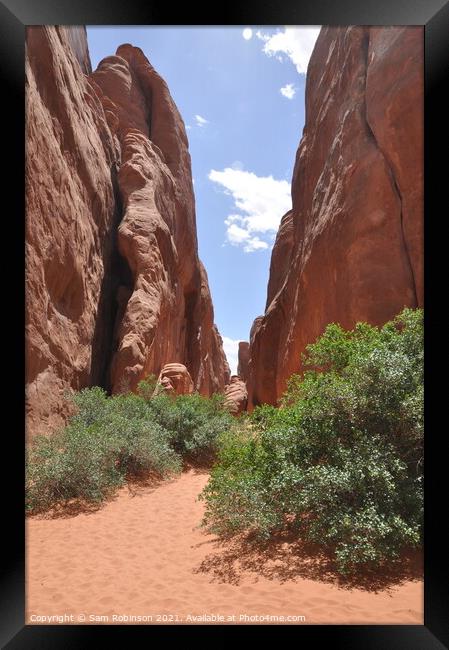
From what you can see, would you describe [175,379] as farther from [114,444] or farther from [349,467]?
[349,467]

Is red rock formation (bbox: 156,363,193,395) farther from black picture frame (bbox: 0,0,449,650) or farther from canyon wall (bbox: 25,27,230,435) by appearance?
black picture frame (bbox: 0,0,449,650)

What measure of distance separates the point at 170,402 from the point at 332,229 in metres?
7.43

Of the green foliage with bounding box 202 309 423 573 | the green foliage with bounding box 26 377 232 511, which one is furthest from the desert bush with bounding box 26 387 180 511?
the green foliage with bounding box 202 309 423 573

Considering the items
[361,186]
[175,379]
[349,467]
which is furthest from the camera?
[175,379]

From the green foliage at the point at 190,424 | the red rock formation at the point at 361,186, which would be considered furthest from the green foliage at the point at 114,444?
the red rock formation at the point at 361,186

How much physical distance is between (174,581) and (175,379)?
40.0 feet

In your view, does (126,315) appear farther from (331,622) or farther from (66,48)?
(331,622)

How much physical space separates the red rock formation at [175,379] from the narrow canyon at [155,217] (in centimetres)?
63

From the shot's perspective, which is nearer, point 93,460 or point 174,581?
point 174,581

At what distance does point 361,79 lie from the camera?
10523mm

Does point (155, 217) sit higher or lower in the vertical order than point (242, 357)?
higher
